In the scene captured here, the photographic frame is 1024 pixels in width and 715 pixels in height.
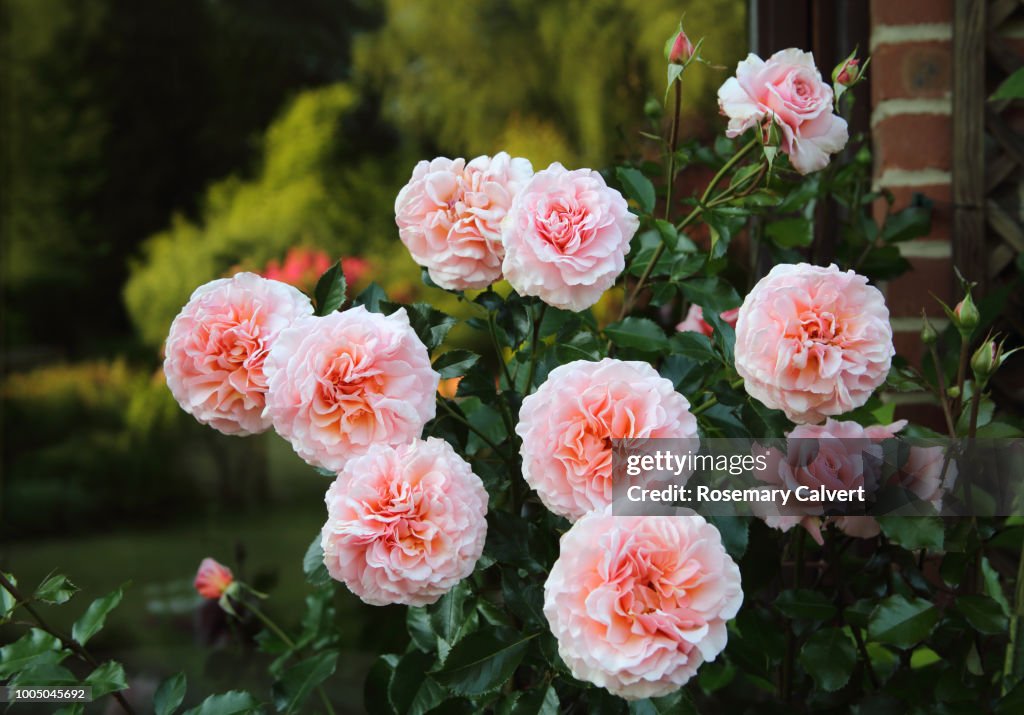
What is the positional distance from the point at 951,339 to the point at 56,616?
5.98ft

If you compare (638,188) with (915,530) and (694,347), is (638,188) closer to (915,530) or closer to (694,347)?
(694,347)

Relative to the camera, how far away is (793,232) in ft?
3.39

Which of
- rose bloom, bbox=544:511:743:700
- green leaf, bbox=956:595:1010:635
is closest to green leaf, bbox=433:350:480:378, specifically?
rose bloom, bbox=544:511:743:700

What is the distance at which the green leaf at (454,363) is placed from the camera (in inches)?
28.1

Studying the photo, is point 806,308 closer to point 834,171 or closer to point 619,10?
point 834,171

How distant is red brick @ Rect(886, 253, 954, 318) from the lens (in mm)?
1201

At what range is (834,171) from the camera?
113 cm

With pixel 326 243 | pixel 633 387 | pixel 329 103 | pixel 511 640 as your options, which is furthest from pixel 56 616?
pixel 633 387

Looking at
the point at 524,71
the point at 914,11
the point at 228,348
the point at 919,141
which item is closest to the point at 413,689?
the point at 228,348

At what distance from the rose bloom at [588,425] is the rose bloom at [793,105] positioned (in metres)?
0.23

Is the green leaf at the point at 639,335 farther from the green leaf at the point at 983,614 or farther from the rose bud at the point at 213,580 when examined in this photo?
the rose bud at the point at 213,580

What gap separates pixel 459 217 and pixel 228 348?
0.20 meters

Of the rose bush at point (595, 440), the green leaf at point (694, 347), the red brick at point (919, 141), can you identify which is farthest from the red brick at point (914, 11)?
the green leaf at point (694, 347)

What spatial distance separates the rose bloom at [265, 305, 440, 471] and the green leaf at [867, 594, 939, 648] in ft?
1.38
